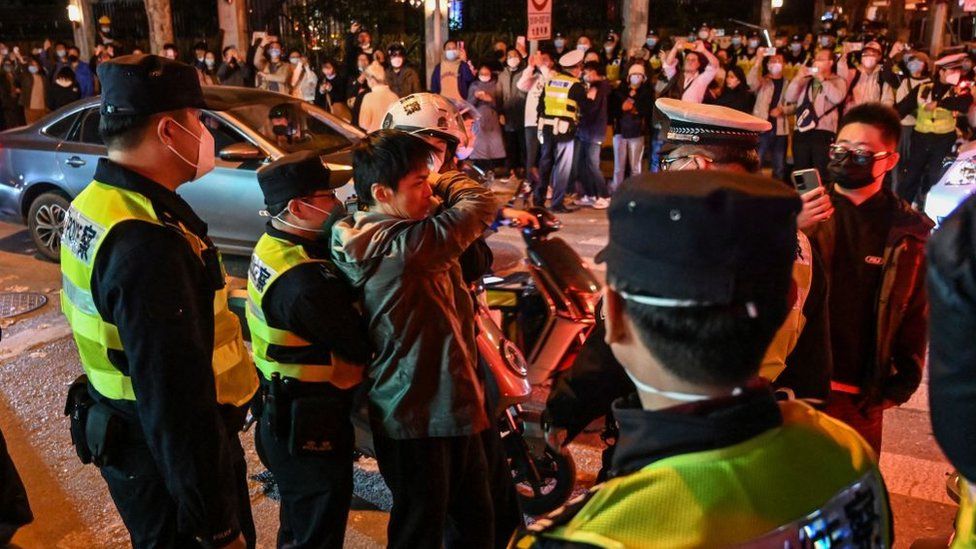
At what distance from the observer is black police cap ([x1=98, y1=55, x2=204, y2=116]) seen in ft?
7.86

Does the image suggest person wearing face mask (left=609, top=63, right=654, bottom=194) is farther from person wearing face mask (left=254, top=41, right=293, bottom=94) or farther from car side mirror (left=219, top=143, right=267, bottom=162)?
person wearing face mask (left=254, top=41, right=293, bottom=94)

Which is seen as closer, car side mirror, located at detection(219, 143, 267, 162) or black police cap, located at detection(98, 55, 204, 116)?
black police cap, located at detection(98, 55, 204, 116)

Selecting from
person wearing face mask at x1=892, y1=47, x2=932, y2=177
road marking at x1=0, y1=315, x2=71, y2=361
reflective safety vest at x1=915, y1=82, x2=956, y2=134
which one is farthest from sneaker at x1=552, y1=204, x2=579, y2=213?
road marking at x1=0, y1=315, x2=71, y2=361

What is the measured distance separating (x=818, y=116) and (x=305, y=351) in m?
8.96

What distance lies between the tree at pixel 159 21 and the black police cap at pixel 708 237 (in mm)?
19036

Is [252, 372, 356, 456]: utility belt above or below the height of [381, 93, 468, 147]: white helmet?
below

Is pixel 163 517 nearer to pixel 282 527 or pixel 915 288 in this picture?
pixel 282 527

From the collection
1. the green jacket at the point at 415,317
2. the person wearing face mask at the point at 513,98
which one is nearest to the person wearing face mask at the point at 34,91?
the person wearing face mask at the point at 513,98

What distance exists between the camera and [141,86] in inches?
94.7

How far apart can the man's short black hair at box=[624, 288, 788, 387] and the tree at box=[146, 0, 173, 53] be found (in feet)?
62.5

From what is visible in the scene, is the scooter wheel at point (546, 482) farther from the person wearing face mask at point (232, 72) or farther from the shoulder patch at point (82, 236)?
the person wearing face mask at point (232, 72)

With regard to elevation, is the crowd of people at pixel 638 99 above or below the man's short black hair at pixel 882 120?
below

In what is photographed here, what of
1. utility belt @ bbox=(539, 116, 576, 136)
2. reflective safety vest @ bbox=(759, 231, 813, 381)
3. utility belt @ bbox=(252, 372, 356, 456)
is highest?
reflective safety vest @ bbox=(759, 231, 813, 381)

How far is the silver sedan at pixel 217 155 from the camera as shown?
24.3 feet
